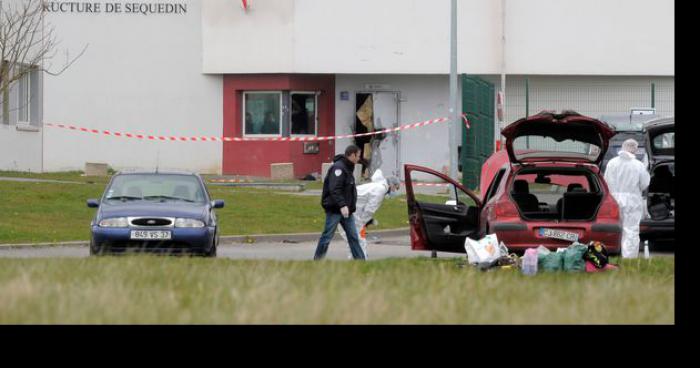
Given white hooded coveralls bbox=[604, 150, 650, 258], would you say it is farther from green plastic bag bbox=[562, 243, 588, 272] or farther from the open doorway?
the open doorway

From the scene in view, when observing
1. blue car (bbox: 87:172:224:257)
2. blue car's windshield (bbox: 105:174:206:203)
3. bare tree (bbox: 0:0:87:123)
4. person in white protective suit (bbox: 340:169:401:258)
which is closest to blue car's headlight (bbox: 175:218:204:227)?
blue car (bbox: 87:172:224:257)

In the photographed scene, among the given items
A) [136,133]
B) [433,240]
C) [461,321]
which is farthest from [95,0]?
[461,321]

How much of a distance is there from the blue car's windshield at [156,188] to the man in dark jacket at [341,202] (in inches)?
68.4

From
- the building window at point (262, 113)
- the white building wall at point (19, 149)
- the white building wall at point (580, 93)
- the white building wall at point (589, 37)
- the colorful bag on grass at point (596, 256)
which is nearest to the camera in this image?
the colorful bag on grass at point (596, 256)

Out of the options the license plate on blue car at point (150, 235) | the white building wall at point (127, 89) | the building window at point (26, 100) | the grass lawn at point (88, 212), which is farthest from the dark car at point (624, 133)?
the building window at point (26, 100)

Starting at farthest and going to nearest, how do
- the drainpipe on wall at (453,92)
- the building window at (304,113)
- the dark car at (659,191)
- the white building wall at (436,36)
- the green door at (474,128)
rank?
the building window at (304,113) < the white building wall at (436,36) < the green door at (474,128) < the drainpipe on wall at (453,92) < the dark car at (659,191)

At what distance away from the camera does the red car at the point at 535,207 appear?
15812 millimetres

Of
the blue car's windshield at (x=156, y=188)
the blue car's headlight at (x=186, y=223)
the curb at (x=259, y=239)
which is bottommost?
the curb at (x=259, y=239)

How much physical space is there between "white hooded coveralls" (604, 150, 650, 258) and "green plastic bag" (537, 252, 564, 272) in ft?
18.6

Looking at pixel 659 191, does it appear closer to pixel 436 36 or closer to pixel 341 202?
pixel 341 202

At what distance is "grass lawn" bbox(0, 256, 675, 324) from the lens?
25.4 feet

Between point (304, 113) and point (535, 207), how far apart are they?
68.1 feet

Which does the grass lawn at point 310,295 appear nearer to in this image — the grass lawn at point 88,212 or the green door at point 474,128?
the grass lawn at point 88,212

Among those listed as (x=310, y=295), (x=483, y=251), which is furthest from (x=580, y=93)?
(x=310, y=295)
